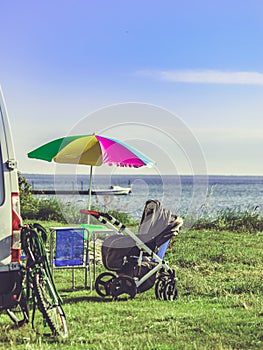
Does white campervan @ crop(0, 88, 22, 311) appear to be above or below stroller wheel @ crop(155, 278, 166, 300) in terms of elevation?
above

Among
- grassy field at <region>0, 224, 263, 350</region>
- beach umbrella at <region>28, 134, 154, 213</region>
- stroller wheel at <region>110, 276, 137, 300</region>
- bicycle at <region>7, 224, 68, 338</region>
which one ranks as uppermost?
beach umbrella at <region>28, 134, 154, 213</region>

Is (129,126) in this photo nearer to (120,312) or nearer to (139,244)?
(139,244)

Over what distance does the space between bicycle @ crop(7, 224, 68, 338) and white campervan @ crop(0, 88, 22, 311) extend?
11.3 inches

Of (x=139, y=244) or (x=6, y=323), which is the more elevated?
(x=139, y=244)

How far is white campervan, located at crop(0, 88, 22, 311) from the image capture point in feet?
19.5

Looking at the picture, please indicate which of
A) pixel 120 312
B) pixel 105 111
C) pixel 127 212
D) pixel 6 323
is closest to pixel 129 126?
pixel 105 111

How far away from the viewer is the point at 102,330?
21.3ft

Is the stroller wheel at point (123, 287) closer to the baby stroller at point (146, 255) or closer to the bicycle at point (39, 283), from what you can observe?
the baby stroller at point (146, 255)

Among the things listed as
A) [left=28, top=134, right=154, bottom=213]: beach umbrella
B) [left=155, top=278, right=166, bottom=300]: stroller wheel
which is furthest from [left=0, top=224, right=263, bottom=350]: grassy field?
[left=28, top=134, right=154, bottom=213]: beach umbrella

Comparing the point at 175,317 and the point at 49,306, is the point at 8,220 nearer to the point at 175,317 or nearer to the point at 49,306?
the point at 49,306

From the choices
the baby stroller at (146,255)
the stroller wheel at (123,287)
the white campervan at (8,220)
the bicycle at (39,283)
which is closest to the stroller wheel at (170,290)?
the baby stroller at (146,255)

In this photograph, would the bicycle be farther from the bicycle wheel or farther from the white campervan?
the white campervan

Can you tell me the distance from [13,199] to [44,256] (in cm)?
70

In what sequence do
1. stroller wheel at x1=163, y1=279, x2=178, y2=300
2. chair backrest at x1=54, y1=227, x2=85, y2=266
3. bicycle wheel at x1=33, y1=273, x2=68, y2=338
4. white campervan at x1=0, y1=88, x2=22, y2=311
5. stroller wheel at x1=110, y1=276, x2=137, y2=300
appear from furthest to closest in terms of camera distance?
chair backrest at x1=54, y1=227, x2=85, y2=266
stroller wheel at x1=163, y1=279, x2=178, y2=300
stroller wheel at x1=110, y1=276, x2=137, y2=300
bicycle wheel at x1=33, y1=273, x2=68, y2=338
white campervan at x1=0, y1=88, x2=22, y2=311
